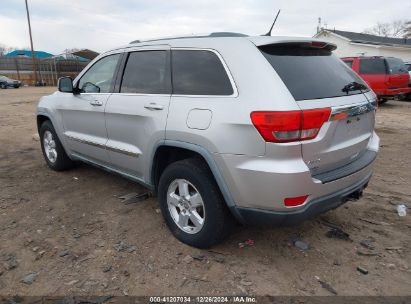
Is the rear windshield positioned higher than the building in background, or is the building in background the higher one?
the building in background

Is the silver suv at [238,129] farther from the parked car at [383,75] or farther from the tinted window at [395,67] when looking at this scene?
the tinted window at [395,67]

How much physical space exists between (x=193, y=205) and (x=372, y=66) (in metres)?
11.5

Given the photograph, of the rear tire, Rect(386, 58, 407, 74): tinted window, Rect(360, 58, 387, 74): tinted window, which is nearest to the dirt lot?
Answer: the rear tire

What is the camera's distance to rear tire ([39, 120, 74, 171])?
516cm

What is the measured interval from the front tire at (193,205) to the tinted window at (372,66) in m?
11.2

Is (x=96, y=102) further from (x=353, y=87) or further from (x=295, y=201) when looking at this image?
(x=353, y=87)

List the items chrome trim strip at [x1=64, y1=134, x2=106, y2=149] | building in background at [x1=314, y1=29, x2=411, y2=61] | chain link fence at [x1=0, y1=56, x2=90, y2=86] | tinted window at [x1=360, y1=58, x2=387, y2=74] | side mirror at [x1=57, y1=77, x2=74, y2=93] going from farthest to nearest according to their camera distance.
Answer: chain link fence at [x1=0, y1=56, x2=90, y2=86] < building in background at [x1=314, y1=29, x2=411, y2=61] < tinted window at [x1=360, y1=58, x2=387, y2=74] < side mirror at [x1=57, y1=77, x2=74, y2=93] < chrome trim strip at [x1=64, y1=134, x2=106, y2=149]

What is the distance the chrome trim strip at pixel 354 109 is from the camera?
8.82 ft

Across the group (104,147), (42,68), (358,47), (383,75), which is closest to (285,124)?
(104,147)

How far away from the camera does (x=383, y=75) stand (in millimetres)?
12102

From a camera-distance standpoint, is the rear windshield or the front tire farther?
the front tire

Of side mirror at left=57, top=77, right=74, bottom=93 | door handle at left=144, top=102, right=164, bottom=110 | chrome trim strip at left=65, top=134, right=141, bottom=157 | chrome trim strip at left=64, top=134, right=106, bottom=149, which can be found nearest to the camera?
door handle at left=144, top=102, right=164, bottom=110

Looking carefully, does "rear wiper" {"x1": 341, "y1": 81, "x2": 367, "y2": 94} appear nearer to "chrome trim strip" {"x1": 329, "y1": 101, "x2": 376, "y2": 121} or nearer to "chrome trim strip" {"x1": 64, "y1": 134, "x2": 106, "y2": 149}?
"chrome trim strip" {"x1": 329, "y1": 101, "x2": 376, "y2": 121}

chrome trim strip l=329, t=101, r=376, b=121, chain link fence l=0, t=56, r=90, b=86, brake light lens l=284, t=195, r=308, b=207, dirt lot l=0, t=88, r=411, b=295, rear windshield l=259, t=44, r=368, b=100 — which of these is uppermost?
rear windshield l=259, t=44, r=368, b=100
